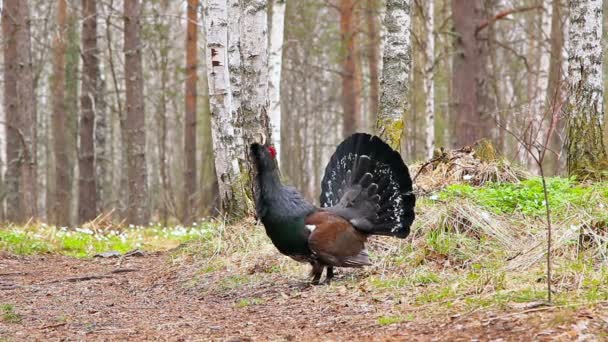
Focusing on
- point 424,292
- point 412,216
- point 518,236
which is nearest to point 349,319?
point 424,292

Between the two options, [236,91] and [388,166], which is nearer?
[388,166]

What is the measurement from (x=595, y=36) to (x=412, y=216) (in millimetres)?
3534

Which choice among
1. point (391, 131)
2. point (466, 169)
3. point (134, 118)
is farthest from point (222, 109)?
point (134, 118)

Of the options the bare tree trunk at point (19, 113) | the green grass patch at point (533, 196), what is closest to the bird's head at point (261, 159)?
the green grass patch at point (533, 196)

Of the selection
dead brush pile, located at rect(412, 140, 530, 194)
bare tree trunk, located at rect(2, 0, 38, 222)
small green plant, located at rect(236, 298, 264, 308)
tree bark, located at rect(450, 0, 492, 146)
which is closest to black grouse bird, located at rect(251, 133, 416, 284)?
small green plant, located at rect(236, 298, 264, 308)

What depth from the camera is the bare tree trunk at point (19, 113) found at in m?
15.0

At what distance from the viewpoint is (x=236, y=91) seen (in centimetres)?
1053

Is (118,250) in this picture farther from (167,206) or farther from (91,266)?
(167,206)

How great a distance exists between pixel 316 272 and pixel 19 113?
1112 cm

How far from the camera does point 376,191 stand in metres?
7.18

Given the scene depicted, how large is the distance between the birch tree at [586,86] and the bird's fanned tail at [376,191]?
Answer: 2940 mm

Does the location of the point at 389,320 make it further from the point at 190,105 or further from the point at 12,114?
the point at 190,105

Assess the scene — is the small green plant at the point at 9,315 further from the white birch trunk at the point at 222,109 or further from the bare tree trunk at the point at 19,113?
the bare tree trunk at the point at 19,113

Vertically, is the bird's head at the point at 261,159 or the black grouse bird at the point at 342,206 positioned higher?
the bird's head at the point at 261,159
